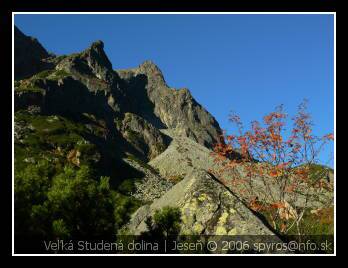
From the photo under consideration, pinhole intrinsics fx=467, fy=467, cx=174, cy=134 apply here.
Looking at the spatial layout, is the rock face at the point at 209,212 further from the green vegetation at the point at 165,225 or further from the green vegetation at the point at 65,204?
the green vegetation at the point at 65,204

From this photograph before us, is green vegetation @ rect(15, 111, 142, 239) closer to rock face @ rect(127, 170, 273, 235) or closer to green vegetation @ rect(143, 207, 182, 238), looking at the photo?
green vegetation @ rect(143, 207, 182, 238)

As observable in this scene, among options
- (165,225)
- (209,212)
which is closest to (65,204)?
(165,225)

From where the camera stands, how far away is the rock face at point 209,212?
1398 centimetres

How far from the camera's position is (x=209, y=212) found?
14.8 metres

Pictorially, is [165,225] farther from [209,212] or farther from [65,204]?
[209,212]

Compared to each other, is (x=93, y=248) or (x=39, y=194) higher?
(x=39, y=194)

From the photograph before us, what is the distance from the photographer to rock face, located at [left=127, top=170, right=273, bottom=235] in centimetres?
1398

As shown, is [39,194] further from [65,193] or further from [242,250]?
[242,250]

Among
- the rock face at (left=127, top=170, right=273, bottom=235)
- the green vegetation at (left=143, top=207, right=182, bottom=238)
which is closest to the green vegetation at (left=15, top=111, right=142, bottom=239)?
the green vegetation at (left=143, top=207, right=182, bottom=238)

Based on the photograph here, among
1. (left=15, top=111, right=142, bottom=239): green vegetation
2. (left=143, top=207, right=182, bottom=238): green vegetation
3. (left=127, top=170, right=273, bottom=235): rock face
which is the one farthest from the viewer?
(left=127, top=170, right=273, bottom=235): rock face

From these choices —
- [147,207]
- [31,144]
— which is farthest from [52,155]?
[147,207]

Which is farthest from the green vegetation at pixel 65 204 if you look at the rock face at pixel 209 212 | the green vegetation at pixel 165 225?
the rock face at pixel 209 212

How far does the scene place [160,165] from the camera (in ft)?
600
